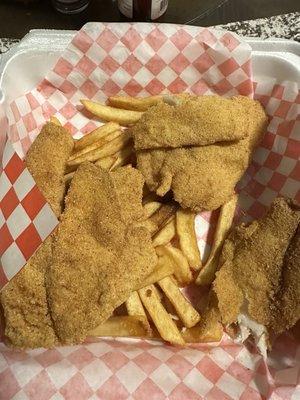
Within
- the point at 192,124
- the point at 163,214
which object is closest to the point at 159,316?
the point at 163,214

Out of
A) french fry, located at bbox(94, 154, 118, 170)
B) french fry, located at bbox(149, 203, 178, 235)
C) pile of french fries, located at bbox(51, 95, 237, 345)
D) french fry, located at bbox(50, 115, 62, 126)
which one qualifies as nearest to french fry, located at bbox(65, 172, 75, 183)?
pile of french fries, located at bbox(51, 95, 237, 345)

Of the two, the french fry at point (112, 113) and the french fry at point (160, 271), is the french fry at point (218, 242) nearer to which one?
the french fry at point (160, 271)

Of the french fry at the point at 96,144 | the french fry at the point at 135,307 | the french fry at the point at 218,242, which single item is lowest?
the french fry at the point at 135,307

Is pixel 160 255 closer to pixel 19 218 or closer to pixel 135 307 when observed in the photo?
pixel 135 307

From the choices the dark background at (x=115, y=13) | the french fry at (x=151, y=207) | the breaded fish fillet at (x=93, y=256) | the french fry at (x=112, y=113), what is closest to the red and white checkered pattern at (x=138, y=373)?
the breaded fish fillet at (x=93, y=256)

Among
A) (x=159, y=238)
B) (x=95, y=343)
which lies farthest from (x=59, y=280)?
(x=159, y=238)
